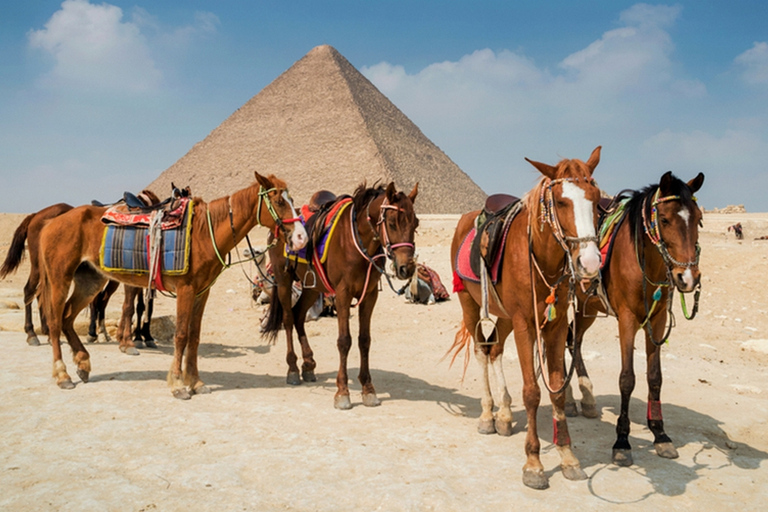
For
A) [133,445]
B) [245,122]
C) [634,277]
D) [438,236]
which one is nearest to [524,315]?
[634,277]

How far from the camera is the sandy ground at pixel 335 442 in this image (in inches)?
120

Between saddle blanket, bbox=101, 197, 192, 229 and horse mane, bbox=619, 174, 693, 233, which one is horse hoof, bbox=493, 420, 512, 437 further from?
saddle blanket, bbox=101, 197, 192, 229

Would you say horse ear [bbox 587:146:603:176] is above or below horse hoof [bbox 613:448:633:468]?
above

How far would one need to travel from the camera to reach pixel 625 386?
12.9 feet

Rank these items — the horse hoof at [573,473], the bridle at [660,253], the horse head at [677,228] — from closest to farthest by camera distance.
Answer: the horse hoof at [573,473], the horse head at [677,228], the bridle at [660,253]

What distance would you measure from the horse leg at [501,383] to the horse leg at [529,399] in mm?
851

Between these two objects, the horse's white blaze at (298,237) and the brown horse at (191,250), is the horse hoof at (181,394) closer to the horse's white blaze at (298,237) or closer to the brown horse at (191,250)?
the brown horse at (191,250)

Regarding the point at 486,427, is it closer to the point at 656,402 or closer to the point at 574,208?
the point at 656,402

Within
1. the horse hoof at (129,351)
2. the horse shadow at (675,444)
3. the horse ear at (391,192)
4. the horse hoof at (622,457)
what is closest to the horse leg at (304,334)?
the horse ear at (391,192)

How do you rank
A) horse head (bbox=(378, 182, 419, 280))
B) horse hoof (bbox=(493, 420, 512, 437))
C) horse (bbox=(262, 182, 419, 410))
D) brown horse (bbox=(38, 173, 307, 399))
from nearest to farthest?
horse hoof (bbox=(493, 420, 512, 437)), horse head (bbox=(378, 182, 419, 280)), horse (bbox=(262, 182, 419, 410)), brown horse (bbox=(38, 173, 307, 399))

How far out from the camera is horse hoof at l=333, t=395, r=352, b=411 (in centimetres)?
479

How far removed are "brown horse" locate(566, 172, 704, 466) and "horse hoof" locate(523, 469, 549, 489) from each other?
0.73 metres

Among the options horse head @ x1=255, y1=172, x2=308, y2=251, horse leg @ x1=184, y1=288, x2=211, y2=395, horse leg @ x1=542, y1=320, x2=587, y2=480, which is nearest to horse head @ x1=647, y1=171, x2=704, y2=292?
horse leg @ x1=542, y1=320, x2=587, y2=480

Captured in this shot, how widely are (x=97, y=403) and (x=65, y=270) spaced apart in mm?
1502
